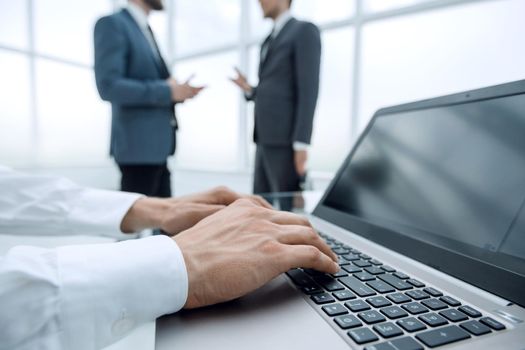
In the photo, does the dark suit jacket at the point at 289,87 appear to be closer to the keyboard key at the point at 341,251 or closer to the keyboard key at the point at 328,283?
the keyboard key at the point at 341,251

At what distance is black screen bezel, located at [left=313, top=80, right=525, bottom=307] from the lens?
0.98 ft

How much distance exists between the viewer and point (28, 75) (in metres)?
2.88

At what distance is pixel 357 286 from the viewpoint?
1.08 feet

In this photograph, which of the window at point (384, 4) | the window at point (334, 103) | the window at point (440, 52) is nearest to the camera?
the window at point (440, 52)

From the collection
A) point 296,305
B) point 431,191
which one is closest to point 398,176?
point 431,191

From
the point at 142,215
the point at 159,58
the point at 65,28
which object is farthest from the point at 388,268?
the point at 65,28

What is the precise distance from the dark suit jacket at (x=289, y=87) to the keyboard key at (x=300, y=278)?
105cm

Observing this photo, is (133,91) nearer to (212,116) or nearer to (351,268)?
(351,268)

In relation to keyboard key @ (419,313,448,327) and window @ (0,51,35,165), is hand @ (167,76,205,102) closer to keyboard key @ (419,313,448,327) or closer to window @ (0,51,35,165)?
keyboard key @ (419,313,448,327)

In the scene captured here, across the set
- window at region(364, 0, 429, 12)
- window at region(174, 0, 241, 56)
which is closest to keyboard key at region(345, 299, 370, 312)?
window at region(364, 0, 429, 12)

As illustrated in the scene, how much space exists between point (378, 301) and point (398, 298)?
0.07 feet

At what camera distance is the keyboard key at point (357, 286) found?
0.31 metres

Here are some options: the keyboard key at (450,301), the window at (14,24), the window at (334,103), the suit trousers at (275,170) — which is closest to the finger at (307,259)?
the keyboard key at (450,301)

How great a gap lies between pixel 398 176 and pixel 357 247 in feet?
0.46
